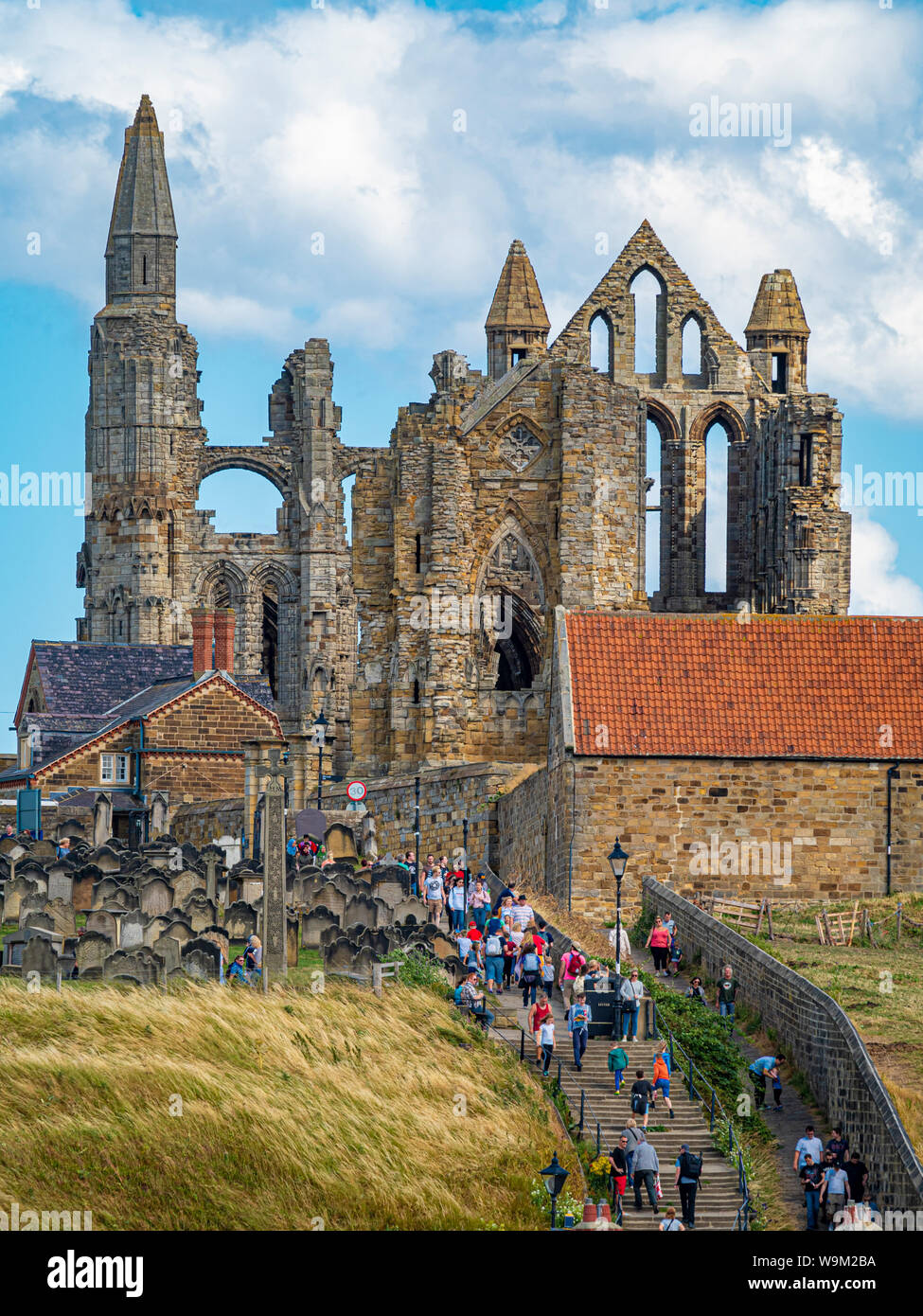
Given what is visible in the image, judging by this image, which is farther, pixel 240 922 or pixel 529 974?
pixel 240 922

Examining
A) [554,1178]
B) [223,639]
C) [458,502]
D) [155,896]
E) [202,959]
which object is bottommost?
[554,1178]

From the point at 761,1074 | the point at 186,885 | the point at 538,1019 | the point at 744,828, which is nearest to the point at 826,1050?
the point at 761,1074

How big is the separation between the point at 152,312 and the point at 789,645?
53.4 m

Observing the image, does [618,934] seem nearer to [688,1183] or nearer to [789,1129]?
[789,1129]

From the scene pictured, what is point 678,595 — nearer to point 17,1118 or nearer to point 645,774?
point 645,774

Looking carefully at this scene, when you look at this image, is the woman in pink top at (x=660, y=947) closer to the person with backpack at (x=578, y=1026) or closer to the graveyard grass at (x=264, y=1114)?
the person with backpack at (x=578, y=1026)

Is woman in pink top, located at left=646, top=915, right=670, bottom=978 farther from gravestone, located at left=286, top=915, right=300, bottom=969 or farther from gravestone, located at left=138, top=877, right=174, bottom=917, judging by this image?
gravestone, located at left=138, top=877, right=174, bottom=917

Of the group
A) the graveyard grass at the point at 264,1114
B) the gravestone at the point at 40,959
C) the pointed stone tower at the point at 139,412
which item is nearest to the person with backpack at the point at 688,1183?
the graveyard grass at the point at 264,1114

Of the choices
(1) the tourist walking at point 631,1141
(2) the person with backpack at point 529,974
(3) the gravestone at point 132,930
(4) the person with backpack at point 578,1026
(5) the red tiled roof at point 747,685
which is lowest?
(1) the tourist walking at point 631,1141

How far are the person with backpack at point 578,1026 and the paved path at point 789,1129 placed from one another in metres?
2.10

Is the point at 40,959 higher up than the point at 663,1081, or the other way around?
the point at 40,959

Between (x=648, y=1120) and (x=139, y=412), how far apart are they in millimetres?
67760

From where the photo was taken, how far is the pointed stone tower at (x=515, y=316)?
8831 cm

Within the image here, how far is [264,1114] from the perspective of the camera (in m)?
32.0
